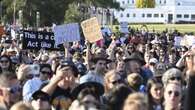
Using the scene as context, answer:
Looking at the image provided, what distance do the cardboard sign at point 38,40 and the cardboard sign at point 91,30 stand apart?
1.42 metres

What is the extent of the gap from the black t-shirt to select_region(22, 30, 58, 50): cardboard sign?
844cm

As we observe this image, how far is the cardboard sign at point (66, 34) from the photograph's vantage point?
15.9 meters

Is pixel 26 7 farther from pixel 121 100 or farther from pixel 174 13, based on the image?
pixel 174 13

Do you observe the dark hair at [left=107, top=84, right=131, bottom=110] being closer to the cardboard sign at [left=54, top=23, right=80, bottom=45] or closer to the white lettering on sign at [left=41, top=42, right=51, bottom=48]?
the cardboard sign at [left=54, top=23, right=80, bottom=45]

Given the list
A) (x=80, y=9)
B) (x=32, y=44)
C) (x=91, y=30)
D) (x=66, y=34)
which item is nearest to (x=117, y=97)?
(x=91, y=30)

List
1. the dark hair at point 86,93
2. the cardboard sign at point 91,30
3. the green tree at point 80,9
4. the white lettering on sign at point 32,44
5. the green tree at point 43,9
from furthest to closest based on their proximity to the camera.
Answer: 1. the green tree at point 43,9
2. the green tree at point 80,9
3. the white lettering on sign at point 32,44
4. the cardboard sign at point 91,30
5. the dark hair at point 86,93

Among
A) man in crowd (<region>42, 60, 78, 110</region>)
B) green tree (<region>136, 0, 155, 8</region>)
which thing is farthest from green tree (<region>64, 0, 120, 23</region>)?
green tree (<region>136, 0, 155, 8</region>)

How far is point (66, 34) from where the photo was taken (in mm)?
15977

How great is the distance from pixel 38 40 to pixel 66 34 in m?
1.16

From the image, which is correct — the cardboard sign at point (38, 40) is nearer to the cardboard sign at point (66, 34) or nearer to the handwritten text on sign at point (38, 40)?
the handwritten text on sign at point (38, 40)

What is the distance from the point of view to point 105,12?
6331 cm


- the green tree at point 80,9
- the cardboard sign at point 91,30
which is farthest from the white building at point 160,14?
the cardboard sign at point 91,30

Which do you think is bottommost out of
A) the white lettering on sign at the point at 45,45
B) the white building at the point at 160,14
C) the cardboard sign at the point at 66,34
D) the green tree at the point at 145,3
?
the white building at the point at 160,14

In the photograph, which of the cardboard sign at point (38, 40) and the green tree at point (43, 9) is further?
the green tree at point (43, 9)
